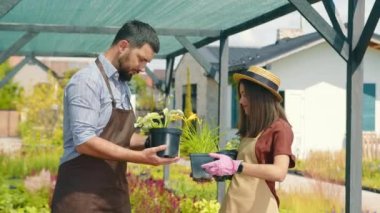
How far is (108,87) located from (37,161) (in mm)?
11488

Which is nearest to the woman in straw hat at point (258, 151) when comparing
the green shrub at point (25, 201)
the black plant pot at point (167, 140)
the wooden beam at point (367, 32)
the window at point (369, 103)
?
the black plant pot at point (167, 140)

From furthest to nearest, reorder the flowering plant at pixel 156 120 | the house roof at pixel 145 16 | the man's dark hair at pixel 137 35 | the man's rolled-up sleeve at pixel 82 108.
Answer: the house roof at pixel 145 16 → the flowering plant at pixel 156 120 → the man's dark hair at pixel 137 35 → the man's rolled-up sleeve at pixel 82 108

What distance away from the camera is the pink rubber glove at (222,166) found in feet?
11.7

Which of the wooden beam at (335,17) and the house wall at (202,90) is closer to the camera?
the wooden beam at (335,17)

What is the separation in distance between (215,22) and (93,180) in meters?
5.28

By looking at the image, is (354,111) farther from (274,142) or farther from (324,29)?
(274,142)

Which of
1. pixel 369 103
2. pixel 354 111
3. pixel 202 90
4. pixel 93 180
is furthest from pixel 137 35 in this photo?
pixel 202 90

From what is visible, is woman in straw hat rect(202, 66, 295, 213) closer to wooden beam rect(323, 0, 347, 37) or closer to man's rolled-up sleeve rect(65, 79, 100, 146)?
man's rolled-up sleeve rect(65, 79, 100, 146)

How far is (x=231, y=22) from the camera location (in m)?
8.38

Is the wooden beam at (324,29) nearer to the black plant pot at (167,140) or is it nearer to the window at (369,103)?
the black plant pot at (167,140)

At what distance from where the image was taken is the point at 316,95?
1883 cm

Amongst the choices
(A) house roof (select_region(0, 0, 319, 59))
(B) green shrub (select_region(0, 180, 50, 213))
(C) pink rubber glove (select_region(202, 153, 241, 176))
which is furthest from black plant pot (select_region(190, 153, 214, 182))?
(B) green shrub (select_region(0, 180, 50, 213))

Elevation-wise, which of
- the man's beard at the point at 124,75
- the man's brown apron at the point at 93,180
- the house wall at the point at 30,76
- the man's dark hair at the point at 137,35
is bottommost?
the man's brown apron at the point at 93,180

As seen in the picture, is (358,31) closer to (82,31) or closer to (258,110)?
(258,110)
